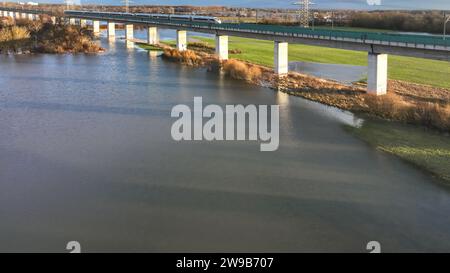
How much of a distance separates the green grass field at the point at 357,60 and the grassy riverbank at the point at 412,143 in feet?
44.9

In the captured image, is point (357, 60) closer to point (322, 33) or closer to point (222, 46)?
point (222, 46)

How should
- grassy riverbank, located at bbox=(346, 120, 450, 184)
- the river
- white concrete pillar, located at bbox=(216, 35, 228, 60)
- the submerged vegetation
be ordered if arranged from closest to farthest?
the river → grassy riverbank, located at bbox=(346, 120, 450, 184) → white concrete pillar, located at bbox=(216, 35, 228, 60) → the submerged vegetation

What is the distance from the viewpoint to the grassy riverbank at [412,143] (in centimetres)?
2216

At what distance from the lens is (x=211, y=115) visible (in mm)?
31625

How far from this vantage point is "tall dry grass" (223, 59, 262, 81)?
1822 inches

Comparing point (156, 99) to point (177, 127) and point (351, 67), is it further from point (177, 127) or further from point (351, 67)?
point (351, 67)

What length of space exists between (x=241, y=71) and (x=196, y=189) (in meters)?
29.0

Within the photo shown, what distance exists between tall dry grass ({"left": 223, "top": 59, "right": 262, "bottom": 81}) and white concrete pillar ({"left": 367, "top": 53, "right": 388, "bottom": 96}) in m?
11.8

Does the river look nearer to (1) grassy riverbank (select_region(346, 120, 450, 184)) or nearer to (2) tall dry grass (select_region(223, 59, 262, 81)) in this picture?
(1) grassy riverbank (select_region(346, 120, 450, 184))

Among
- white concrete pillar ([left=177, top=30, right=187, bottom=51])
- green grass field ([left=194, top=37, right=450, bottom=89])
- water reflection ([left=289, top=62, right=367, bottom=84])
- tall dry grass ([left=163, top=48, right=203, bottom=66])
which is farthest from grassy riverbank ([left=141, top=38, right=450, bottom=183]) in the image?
white concrete pillar ([left=177, top=30, right=187, bottom=51])

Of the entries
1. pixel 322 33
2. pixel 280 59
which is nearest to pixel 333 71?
pixel 280 59

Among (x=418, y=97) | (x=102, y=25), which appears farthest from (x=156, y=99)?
(x=102, y=25)

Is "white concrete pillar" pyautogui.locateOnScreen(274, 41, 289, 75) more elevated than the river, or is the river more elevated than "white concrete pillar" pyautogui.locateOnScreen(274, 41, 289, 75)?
"white concrete pillar" pyautogui.locateOnScreen(274, 41, 289, 75)

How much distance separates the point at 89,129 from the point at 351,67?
32898mm
